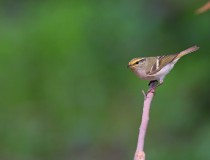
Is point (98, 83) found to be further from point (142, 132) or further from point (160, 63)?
point (142, 132)

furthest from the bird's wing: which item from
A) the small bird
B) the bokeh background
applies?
the bokeh background

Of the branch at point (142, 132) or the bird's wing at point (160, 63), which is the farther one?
the bird's wing at point (160, 63)

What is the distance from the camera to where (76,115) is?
16.7ft

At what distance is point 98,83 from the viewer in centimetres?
529

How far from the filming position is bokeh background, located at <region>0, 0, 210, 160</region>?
4.91 meters

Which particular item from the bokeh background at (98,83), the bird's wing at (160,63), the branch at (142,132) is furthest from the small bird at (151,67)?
the bokeh background at (98,83)

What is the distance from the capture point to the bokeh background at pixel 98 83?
193 inches

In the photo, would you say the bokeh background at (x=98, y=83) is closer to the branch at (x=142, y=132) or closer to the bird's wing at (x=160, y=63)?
the bird's wing at (x=160, y=63)

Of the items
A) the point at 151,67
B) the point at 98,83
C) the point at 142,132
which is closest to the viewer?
→ the point at 142,132

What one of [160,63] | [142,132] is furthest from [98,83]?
[142,132]

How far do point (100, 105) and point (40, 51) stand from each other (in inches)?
30.1

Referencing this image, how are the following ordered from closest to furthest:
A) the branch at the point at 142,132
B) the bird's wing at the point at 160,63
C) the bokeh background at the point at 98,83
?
the branch at the point at 142,132
the bird's wing at the point at 160,63
the bokeh background at the point at 98,83

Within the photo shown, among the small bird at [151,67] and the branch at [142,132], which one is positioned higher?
the small bird at [151,67]

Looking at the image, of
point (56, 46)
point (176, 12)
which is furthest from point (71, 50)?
point (176, 12)
